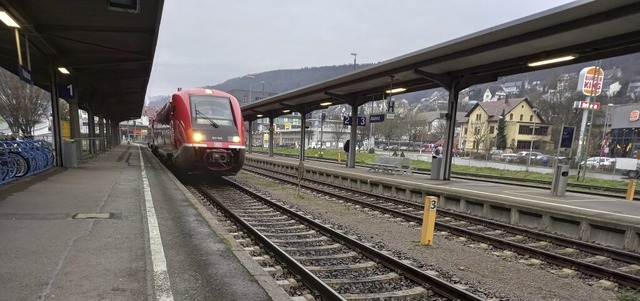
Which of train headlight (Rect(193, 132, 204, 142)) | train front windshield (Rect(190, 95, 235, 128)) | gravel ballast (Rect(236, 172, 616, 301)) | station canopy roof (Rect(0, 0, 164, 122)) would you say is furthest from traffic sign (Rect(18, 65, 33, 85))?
gravel ballast (Rect(236, 172, 616, 301))

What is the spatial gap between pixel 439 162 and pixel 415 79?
12.9 ft

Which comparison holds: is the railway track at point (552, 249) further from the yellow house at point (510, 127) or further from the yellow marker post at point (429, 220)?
the yellow house at point (510, 127)

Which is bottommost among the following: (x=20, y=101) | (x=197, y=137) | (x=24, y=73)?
(x=197, y=137)

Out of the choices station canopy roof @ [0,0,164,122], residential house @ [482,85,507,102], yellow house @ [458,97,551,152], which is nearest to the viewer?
station canopy roof @ [0,0,164,122]

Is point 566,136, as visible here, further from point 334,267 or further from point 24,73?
point 24,73

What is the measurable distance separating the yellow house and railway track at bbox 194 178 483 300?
4752 centimetres

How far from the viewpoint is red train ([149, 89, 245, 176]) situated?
11750 millimetres

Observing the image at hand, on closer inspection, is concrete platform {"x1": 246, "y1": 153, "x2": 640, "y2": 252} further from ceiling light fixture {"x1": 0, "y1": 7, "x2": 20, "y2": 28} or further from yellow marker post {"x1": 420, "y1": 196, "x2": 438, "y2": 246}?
ceiling light fixture {"x1": 0, "y1": 7, "x2": 20, "y2": 28}

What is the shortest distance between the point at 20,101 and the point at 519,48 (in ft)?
134

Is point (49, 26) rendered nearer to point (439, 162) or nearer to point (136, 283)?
point (136, 283)

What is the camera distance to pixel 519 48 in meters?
10.8

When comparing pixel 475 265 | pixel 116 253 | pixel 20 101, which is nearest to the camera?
pixel 116 253

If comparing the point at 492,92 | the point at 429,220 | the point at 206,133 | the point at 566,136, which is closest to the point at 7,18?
the point at 206,133

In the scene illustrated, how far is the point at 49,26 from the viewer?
10.7 m
